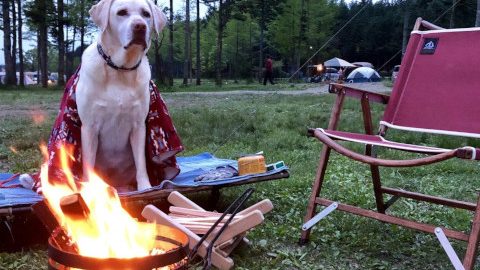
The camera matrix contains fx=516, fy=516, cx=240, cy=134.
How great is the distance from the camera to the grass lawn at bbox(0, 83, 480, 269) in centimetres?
296

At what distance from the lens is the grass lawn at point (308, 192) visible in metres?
2.96

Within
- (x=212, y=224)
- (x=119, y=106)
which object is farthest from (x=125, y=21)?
(x=212, y=224)

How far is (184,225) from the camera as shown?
9.39 ft

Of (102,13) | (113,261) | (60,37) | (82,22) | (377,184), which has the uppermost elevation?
(82,22)

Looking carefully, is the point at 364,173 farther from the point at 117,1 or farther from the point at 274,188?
the point at 117,1

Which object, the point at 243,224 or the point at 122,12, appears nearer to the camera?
the point at 243,224

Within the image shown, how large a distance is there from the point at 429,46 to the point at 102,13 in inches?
95.2

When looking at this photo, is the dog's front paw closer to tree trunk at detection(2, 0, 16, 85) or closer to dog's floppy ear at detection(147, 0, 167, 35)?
dog's floppy ear at detection(147, 0, 167, 35)

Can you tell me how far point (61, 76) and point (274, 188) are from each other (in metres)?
28.1

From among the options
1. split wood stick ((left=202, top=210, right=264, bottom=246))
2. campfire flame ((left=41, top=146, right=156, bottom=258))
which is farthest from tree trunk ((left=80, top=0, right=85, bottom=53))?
campfire flame ((left=41, top=146, right=156, bottom=258))

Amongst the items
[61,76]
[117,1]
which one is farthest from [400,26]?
[117,1]

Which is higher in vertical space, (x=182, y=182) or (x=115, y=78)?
(x=115, y=78)

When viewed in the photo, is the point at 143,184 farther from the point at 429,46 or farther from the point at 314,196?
the point at 429,46

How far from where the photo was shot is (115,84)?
132 inches
